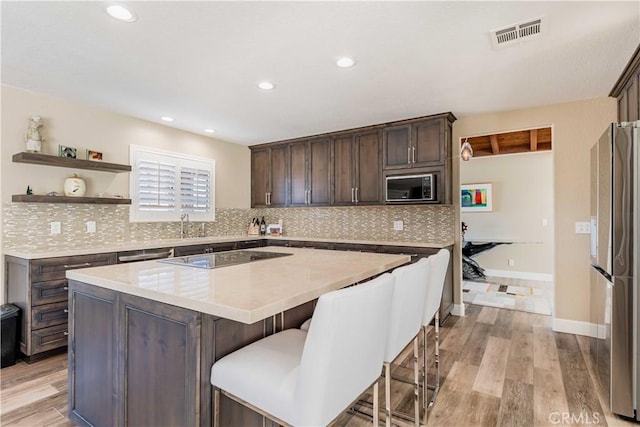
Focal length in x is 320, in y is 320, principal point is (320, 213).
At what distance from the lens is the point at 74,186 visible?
10.5 ft

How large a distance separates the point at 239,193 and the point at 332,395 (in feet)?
14.8

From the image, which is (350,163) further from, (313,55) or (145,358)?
(145,358)

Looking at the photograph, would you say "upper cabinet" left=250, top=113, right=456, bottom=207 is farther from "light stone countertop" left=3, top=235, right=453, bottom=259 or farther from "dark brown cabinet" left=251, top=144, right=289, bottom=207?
"light stone countertop" left=3, top=235, right=453, bottom=259

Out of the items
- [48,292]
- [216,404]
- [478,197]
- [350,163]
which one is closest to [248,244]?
[350,163]

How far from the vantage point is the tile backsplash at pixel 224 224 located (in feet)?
9.78

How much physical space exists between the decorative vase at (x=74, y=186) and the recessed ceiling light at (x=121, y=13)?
78.4 inches

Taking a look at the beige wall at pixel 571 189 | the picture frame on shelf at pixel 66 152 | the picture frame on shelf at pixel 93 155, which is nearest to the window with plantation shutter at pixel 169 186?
the picture frame on shelf at pixel 93 155

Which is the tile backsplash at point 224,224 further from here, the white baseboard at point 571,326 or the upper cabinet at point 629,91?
the upper cabinet at point 629,91

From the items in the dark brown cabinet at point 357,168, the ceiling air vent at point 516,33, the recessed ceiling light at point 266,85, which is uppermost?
the recessed ceiling light at point 266,85

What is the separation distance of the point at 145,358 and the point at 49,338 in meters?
2.08

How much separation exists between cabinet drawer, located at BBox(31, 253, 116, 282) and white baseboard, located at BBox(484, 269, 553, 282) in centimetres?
635

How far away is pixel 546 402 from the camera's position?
6.82 ft

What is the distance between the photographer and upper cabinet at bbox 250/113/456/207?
3.76m

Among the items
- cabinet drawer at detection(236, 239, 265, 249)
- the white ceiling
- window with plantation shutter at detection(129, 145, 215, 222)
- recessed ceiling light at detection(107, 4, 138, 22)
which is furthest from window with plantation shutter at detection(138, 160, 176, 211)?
recessed ceiling light at detection(107, 4, 138, 22)
